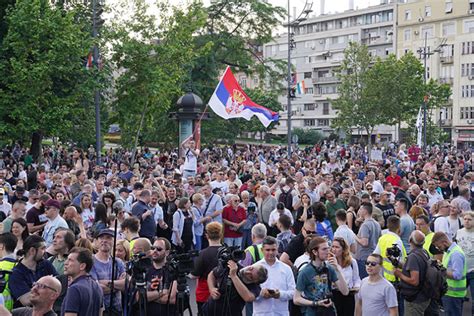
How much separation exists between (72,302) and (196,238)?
747 centimetres

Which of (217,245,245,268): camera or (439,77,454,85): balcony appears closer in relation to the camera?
(217,245,245,268): camera

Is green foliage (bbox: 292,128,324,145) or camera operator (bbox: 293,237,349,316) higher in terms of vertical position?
green foliage (bbox: 292,128,324,145)

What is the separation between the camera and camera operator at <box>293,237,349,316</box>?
726 cm

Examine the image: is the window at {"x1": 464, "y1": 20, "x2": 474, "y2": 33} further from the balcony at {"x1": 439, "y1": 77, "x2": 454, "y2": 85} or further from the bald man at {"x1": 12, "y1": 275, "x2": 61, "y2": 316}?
the bald man at {"x1": 12, "y1": 275, "x2": 61, "y2": 316}

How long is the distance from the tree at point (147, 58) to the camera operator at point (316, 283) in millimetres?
19872

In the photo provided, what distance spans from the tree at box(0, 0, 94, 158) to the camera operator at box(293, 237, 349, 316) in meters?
16.7

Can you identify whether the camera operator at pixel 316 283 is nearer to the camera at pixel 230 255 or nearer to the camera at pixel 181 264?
the camera at pixel 230 255

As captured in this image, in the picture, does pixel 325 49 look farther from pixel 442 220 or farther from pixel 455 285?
pixel 455 285

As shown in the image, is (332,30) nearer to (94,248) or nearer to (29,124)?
(29,124)

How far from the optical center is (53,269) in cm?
727

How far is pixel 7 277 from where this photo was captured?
7.00m

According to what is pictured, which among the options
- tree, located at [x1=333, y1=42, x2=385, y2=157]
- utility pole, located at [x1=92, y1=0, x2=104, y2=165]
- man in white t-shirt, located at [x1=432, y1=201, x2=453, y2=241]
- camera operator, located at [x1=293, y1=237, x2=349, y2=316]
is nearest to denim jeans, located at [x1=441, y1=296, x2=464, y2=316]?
man in white t-shirt, located at [x1=432, y1=201, x2=453, y2=241]

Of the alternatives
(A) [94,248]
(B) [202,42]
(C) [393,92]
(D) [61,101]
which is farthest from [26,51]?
(C) [393,92]

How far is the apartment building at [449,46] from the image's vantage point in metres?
79.3
